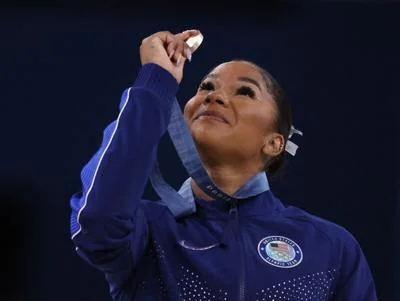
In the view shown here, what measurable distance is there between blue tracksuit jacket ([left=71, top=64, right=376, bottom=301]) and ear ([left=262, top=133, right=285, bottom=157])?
0.31ft

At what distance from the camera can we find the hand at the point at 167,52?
3.73 feet

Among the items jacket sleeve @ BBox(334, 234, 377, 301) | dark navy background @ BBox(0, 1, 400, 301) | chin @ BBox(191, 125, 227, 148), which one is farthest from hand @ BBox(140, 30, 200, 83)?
dark navy background @ BBox(0, 1, 400, 301)

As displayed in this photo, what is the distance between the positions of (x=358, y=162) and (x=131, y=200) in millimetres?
1401

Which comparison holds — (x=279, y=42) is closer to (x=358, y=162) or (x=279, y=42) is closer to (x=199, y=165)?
(x=358, y=162)

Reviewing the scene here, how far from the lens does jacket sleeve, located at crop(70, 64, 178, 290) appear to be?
1.06m

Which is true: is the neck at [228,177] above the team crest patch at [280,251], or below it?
above

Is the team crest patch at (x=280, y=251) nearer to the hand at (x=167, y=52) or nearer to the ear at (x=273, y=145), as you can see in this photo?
the ear at (x=273, y=145)

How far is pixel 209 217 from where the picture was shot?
4.24ft

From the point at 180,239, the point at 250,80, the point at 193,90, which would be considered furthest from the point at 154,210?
the point at 193,90

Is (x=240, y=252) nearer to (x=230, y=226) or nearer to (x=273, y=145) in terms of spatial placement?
(x=230, y=226)

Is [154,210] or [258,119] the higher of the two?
[258,119]

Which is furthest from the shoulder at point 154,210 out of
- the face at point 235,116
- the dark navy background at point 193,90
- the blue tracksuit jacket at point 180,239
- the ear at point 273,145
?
the dark navy background at point 193,90

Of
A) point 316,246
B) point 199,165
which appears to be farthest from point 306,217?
point 199,165

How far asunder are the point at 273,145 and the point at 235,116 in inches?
5.0
